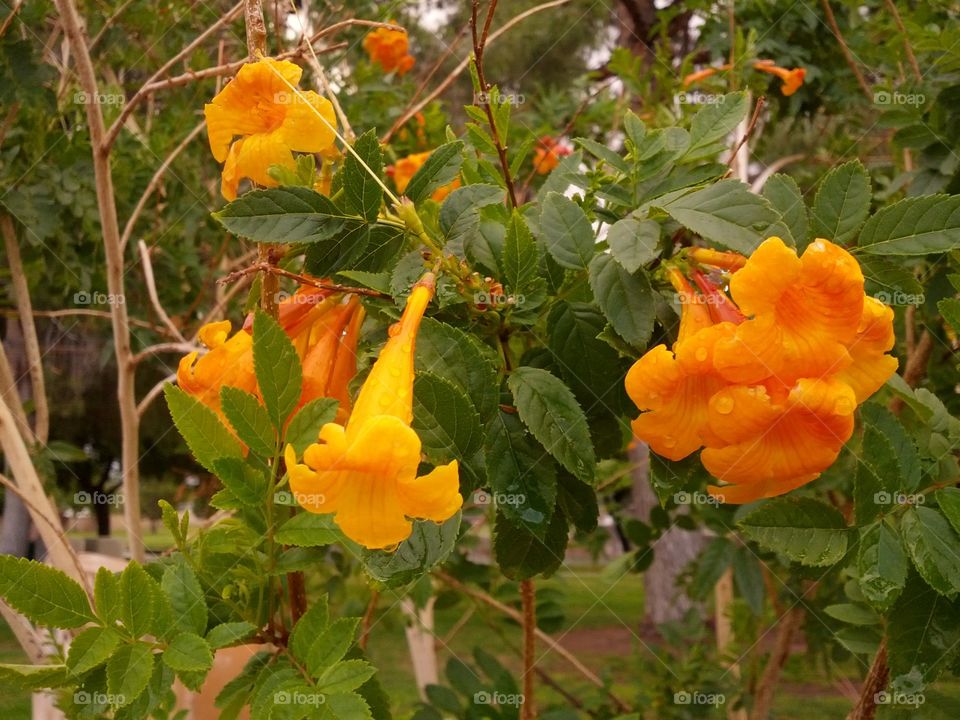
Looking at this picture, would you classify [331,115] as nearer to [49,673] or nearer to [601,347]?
[601,347]

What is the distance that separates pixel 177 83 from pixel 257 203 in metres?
0.40

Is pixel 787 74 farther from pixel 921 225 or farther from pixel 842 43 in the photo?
pixel 921 225

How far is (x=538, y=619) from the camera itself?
82.2 inches

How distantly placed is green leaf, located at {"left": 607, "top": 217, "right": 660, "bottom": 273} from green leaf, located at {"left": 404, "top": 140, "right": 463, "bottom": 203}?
198mm

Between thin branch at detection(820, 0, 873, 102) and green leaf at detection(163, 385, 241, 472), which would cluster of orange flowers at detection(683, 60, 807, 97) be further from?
green leaf at detection(163, 385, 241, 472)

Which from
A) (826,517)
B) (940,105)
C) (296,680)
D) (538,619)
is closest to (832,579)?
(538,619)

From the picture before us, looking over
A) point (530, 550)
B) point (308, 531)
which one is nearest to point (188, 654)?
point (308, 531)

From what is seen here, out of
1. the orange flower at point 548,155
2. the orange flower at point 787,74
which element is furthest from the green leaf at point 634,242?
the orange flower at point 787,74

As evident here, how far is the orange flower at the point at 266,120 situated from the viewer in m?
0.93

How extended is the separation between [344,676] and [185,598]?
0.20 m

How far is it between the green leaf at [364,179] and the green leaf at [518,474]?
270 mm

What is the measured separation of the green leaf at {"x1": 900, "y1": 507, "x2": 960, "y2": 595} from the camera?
90 cm

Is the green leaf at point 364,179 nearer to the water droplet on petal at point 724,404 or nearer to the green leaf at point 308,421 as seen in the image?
the green leaf at point 308,421

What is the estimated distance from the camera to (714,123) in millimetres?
1017
